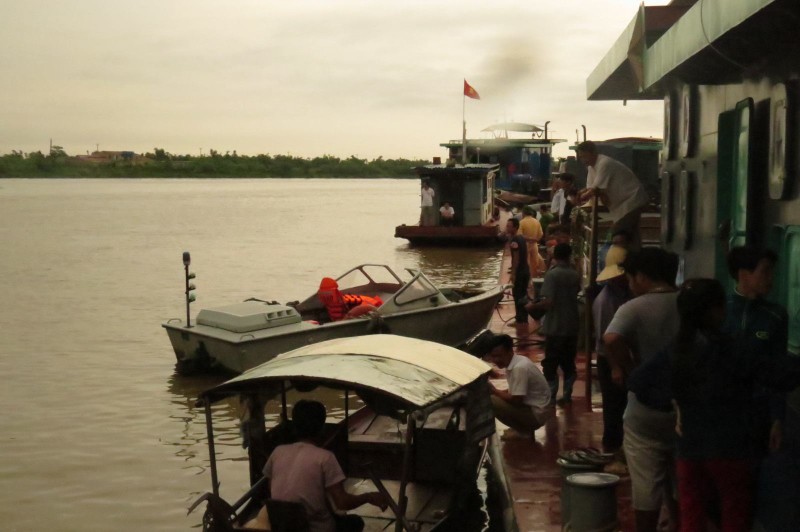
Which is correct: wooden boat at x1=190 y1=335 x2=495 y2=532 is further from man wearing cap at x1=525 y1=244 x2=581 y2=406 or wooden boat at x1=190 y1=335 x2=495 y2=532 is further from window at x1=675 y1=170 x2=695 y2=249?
window at x1=675 y1=170 x2=695 y2=249

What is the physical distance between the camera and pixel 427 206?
118ft

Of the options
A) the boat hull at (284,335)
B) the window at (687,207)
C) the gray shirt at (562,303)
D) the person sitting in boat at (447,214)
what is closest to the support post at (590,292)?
the gray shirt at (562,303)

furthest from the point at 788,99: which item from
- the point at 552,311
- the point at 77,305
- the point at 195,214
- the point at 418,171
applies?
the point at 195,214

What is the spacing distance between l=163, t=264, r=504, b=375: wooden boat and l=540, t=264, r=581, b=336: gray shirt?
176 inches

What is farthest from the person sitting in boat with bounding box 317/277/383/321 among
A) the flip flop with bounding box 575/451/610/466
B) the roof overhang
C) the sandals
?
the flip flop with bounding box 575/451/610/466

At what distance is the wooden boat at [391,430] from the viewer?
22.5ft

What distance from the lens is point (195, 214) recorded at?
8356 cm

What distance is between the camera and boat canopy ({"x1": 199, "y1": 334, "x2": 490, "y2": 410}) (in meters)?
6.80

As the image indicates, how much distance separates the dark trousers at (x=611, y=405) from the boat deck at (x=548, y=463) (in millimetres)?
488

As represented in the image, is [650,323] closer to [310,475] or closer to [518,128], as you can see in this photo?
[310,475]

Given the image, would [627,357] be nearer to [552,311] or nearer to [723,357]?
[723,357]

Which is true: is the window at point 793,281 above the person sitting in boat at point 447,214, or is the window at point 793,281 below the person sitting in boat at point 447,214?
above

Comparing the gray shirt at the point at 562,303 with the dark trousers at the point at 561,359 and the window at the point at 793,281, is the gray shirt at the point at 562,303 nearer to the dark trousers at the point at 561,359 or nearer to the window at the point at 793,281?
the dark trousers at the point at 561,359

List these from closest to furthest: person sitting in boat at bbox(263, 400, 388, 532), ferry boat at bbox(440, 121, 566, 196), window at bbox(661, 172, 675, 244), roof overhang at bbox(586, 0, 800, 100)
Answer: roof overhang at bbox(586, 0, 800, 100), person sitting in boat at bbox(263, 400, 388, 532), window at bbox(661, 172, 675, 244), ferry boat at bbox(440, 121, 566, 196)
